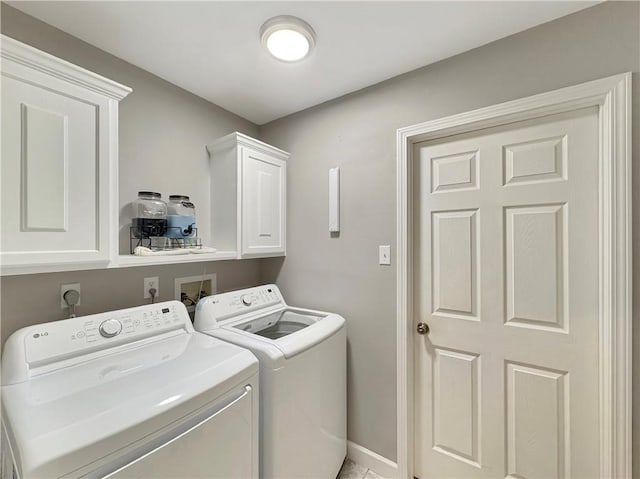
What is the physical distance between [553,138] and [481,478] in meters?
1.75

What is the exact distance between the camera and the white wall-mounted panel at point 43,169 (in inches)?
39.0

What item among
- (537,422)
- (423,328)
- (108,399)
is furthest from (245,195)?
(537,422)

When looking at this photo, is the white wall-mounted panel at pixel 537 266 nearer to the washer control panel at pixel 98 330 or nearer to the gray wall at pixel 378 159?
the gray wall at pixel 378 159

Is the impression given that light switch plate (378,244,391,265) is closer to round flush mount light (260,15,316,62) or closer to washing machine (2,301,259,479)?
washing machine (2,301,259,479)

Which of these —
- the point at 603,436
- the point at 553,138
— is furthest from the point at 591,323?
the point at 553,138

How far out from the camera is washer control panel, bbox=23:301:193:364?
3.53ft

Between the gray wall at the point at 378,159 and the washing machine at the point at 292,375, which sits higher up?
the gray wall at the point at 378,159

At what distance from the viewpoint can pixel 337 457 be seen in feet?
5.32

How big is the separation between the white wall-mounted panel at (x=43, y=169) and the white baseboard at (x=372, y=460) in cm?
197

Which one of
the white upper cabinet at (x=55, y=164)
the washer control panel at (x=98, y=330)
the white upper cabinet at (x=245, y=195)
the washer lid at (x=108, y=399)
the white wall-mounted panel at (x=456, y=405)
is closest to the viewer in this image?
the washer lid at (x=108, y=399)

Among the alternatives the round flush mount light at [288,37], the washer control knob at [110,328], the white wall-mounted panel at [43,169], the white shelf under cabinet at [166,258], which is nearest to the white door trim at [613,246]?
the round flush mount light at [288,37]

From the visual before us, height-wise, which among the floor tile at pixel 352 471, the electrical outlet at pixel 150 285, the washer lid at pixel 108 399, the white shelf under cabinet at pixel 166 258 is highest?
the white shelf under cabinet at pixel 166 258

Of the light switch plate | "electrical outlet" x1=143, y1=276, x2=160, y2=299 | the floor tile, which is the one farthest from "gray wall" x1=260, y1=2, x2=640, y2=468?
"electrical outlet" x1=143, y1=276, x2=160, y2=299

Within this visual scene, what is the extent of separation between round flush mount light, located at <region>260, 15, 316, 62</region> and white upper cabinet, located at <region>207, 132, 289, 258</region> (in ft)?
1.81
